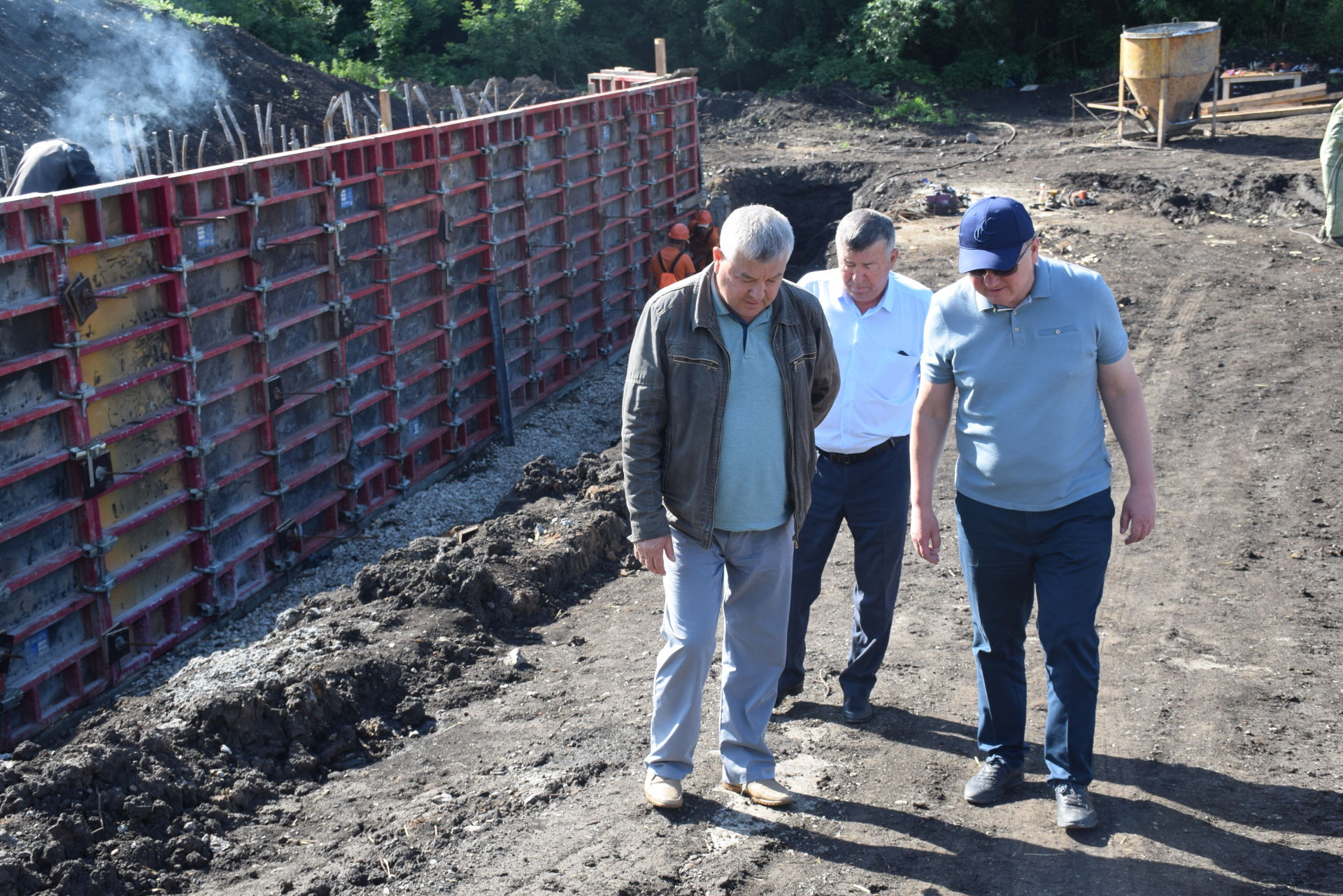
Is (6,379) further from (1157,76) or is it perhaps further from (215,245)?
(1157,76)

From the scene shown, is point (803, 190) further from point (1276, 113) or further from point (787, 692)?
point (787, 692)

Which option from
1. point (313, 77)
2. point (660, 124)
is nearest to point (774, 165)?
point (660, 124)

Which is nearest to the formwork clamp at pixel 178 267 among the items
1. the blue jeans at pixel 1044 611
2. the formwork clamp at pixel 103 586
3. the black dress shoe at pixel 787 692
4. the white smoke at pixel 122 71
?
the formwork clamp at pixel 103 586

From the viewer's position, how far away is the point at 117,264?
278 inches

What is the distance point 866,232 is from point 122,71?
17.7m

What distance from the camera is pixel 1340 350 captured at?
35.4 feet

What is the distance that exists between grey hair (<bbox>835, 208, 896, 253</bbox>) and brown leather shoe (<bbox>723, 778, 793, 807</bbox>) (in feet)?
7.02

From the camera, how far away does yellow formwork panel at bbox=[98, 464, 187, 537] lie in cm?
717

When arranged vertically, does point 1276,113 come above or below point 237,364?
above

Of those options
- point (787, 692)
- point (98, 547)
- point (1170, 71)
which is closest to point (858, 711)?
point (787, 692)

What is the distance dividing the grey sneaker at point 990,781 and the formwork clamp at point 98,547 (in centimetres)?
513

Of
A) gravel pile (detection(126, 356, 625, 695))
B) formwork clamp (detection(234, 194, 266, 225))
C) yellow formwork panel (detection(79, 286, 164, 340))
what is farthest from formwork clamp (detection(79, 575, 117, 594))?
formwork clamp (detection(234, 194, 266, 225))

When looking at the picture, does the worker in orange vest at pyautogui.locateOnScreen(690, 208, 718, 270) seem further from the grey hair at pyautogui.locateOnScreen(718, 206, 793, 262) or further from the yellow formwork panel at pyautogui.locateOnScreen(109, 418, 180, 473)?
the grey hair at pyautogui.locateOnScreen(718, 206, 793, 262)

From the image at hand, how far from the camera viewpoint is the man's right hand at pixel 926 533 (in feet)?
14.7
